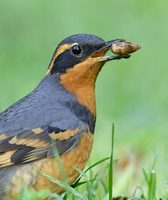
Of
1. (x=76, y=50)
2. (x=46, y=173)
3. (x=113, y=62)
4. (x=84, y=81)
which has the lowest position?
(x=113, y=62)

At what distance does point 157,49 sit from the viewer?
609 inches

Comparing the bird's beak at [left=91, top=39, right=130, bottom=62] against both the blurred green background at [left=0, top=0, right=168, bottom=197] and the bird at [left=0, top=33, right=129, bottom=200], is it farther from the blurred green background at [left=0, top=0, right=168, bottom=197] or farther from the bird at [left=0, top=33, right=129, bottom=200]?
the blurred green background at [left=0, top=0, right=168, bottom=197]

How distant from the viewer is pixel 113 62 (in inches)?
603

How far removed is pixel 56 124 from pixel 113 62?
622cm

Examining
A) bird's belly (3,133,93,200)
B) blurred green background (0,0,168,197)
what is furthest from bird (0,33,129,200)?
blurred green background (0,0,168,197)

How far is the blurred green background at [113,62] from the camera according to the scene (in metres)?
12.1

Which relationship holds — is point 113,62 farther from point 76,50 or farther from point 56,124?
point 56,124

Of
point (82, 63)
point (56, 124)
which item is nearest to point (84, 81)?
point (82, 63)

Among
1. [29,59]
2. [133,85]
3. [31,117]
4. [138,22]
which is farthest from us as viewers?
[138,22]

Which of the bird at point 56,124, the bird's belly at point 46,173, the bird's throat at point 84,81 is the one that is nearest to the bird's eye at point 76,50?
the bird at point 56,124

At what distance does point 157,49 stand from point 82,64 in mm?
6078

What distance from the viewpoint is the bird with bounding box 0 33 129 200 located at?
885 cm

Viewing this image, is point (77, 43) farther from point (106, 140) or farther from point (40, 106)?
point (106, 140)

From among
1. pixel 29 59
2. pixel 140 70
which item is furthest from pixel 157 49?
pixel 29 59
